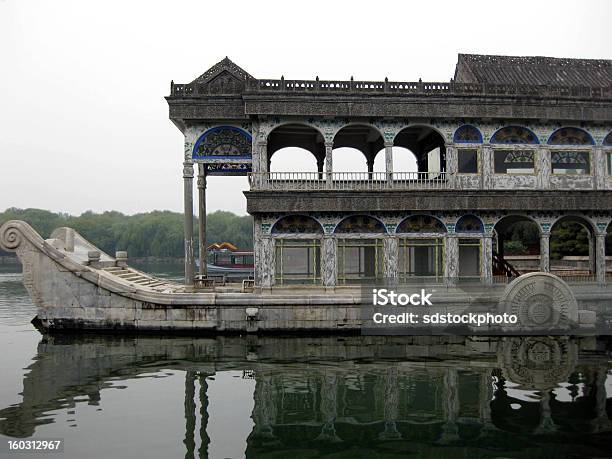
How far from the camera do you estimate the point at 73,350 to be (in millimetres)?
13930

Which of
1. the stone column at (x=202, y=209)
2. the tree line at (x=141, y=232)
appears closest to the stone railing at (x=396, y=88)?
the stone column at (x=202, y=209)

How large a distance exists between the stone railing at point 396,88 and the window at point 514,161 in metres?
2.15

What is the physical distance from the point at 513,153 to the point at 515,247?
716 inches

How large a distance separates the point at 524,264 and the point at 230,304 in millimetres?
18040

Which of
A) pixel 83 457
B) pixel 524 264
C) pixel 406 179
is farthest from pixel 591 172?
pixel 83 457

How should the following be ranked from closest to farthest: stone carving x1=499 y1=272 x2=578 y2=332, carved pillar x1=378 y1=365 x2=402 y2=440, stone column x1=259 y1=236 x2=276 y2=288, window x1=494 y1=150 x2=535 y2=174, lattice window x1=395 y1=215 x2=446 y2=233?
carved pillar x1=378 y1=365 x2=402 y2=440 → stone carving x1=499 y1=272 x2=578 y2=332 → stone column x1=259 y1=236 x2=276 y2=288 → lattice window x1=395 y1=215 x2=446 y2=233 → window x1=494 y1=150 x2=535 y2=174

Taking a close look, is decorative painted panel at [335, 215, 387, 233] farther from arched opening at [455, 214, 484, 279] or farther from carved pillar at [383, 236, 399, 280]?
arched opening at [455, 214, 484, 279]

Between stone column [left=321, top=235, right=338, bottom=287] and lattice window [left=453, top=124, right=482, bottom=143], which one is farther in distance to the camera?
lattice window [left=453, top=124, right=482, bottom=143]

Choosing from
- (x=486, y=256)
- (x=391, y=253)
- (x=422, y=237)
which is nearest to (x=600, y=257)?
(x=486, y=256)

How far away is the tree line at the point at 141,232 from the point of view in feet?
290

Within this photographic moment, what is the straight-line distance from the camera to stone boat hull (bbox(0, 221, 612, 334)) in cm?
1538

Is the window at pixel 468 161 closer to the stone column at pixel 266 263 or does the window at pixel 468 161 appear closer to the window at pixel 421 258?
the window at pixel 421 258

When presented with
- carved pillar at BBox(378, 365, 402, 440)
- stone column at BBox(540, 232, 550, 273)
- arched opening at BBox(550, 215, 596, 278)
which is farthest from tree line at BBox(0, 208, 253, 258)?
carved pillar at BBox(378, 365, 402, 440)

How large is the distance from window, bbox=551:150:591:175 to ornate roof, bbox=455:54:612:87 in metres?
3.29
